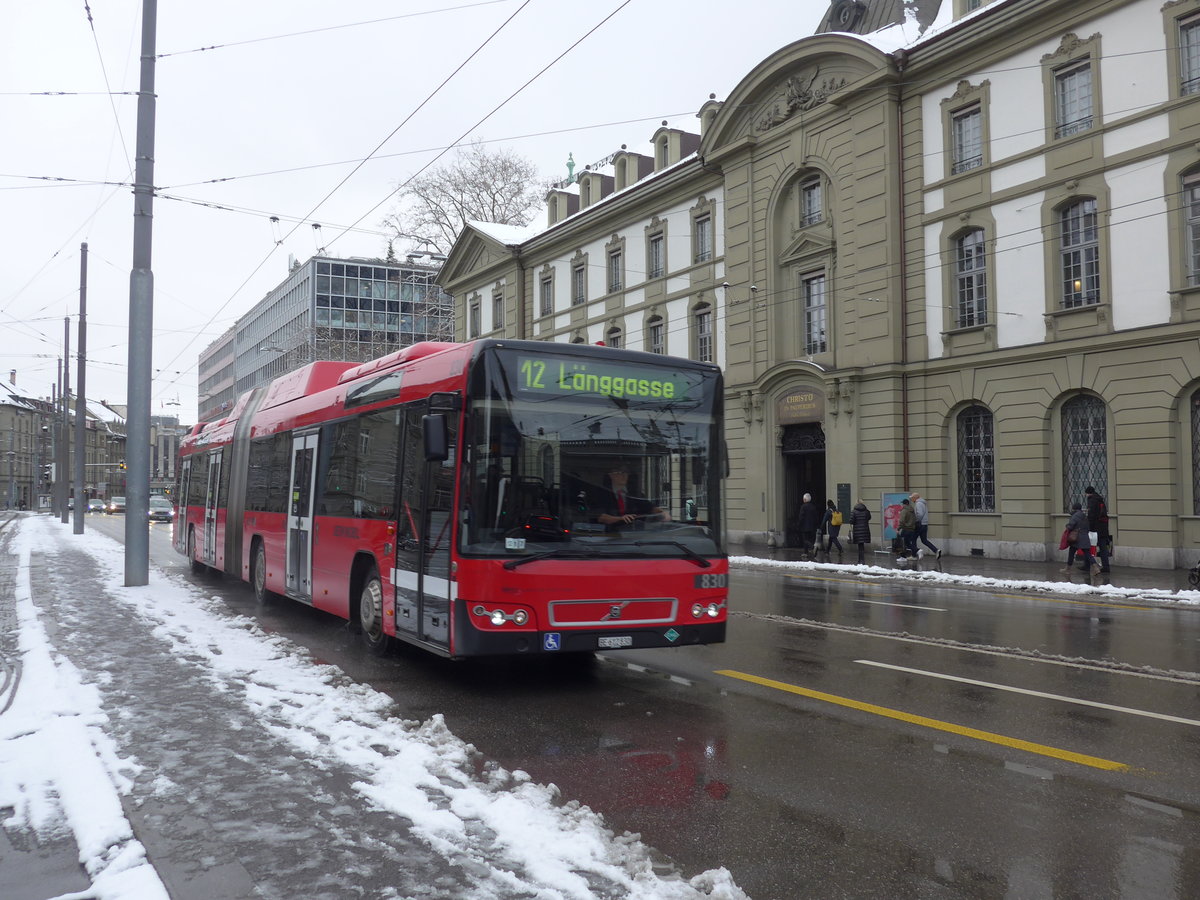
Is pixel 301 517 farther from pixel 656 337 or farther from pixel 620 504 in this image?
pixel 656 337

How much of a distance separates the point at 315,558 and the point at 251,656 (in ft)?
6.48

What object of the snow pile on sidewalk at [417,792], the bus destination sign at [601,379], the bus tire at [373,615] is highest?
the bus destination sign at [601,379]

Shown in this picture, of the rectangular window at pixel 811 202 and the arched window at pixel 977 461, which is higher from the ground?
the rectangular window at pixel 811 202

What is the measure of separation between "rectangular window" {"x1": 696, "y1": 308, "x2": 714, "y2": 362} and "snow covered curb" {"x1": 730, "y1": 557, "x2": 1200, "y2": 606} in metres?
10.6

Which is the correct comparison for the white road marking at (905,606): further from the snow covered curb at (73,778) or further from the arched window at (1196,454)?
the snow covered curb at (73,778)

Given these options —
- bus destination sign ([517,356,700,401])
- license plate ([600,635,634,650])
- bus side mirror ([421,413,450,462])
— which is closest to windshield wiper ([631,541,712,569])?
license plate ([600,635,634,650])

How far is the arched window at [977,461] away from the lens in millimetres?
25156

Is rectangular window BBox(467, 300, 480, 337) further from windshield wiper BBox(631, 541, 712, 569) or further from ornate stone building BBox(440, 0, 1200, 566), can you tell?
windshield wiper BBox(631, 541, 712, 569)

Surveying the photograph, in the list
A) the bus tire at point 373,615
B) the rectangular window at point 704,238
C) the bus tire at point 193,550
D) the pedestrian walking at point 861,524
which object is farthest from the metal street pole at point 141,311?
the rectangular window at point 704,238

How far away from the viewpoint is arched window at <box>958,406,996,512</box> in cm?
2516

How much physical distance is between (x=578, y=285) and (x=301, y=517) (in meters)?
30.2

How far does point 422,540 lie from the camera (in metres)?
8.30

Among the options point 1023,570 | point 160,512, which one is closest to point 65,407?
point 160,512

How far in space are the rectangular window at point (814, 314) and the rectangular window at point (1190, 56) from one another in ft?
34.7
